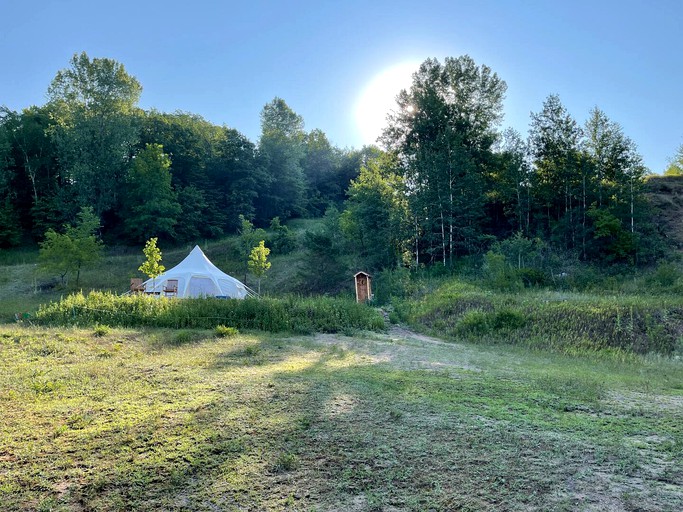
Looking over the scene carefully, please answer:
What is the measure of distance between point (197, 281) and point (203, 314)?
843cm

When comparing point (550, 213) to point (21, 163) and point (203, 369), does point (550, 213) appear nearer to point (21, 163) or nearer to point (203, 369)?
point (203, 369)

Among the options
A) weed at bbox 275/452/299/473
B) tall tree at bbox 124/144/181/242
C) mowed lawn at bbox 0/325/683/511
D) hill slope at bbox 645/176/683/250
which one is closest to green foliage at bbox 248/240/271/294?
mowed lawn at bbox 0/325/683/511

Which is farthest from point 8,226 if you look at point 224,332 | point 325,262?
point 224,332

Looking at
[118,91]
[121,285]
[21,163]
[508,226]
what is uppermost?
[118,91]

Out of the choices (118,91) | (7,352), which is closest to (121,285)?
(118,91)

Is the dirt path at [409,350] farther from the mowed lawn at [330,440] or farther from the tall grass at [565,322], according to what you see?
the tall grass at [565,322]

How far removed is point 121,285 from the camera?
80.4ft

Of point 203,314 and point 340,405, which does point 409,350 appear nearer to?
point 340,405

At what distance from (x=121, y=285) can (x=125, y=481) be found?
79.1 feet

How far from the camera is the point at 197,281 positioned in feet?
62.6

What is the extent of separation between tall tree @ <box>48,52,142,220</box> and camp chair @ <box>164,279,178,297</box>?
1893 centimetres

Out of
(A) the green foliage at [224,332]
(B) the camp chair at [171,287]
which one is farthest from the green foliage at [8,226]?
(A) the green foliage at [224,332]

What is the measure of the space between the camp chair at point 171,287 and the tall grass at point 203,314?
5415 millimetres

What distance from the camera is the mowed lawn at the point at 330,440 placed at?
2.78 meters
